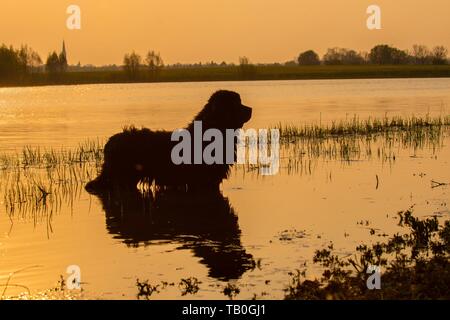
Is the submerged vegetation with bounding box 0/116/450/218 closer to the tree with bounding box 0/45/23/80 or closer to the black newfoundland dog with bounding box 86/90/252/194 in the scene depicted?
the black newfoundland dog with bounding box 86/90/252/194

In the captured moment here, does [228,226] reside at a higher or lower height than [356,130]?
lower

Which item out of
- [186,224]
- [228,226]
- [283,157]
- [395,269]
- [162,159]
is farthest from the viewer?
[283,157]

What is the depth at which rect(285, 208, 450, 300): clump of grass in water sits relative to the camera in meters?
7.46

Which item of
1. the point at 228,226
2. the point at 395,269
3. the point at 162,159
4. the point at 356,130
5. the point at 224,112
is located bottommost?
the point at 228,226

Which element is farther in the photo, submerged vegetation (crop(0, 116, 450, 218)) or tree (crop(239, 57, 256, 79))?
tree (crop(239, 57, 256, 79))

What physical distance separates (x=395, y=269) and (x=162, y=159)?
23.9ft

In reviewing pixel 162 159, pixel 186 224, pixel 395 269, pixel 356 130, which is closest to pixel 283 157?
pixel 162 159

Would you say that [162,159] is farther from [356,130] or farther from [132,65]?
[132,65]

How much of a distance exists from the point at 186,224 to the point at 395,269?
14.9 ft

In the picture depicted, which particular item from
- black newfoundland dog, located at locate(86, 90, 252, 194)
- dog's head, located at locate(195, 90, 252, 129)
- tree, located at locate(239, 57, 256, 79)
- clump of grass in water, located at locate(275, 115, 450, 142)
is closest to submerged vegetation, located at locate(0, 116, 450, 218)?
clump of grass in water, located at locate(275, 115, 450, 142)

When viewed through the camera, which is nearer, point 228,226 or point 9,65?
point 228,226

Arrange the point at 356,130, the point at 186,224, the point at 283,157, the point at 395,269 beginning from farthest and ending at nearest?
the point at 356,130 < the point at 283,157 < the point at 186,224 < the point at 395,269

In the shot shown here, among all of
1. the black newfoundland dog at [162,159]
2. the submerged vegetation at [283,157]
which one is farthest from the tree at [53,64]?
the black newfoundland dog at [162,159]

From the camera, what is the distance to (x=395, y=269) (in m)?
8.63
